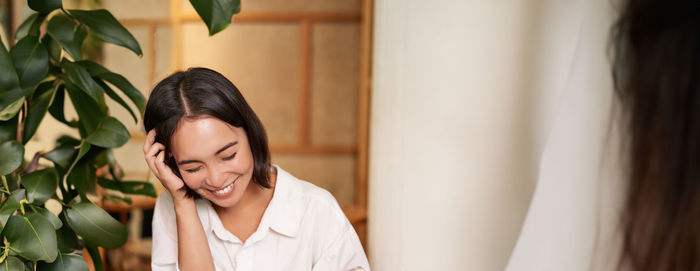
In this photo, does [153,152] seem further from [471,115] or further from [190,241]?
[471,115]

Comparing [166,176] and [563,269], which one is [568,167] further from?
[166,176]

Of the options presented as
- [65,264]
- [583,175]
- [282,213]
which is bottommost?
[65,264]

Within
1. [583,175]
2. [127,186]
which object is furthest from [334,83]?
[583,175]

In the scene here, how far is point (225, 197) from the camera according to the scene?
3.21 feet

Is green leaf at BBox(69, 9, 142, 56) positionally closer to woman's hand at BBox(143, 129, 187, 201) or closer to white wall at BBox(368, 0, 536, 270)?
woman's hand at BBox(143, 129, 187, 201)

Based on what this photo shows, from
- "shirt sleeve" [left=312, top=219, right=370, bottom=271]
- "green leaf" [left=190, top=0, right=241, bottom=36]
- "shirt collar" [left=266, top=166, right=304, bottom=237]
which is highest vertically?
"green leaf" [left=190, top=0, right=241, bottom=36]

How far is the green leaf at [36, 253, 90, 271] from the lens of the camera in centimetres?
105

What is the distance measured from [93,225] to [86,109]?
9.7 inches

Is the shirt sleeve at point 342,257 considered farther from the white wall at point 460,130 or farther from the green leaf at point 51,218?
the green leaf at point 51,218

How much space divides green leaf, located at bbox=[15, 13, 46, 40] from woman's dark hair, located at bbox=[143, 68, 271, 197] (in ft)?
1.22

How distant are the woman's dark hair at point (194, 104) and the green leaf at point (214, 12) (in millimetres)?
86

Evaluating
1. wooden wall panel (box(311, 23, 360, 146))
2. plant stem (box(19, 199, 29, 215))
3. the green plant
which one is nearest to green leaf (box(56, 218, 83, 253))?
the green plant

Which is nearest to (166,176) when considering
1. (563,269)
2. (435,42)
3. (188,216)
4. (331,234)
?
(188,216)

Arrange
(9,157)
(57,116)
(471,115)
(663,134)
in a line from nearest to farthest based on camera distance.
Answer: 1. (663,134)
2. (471,115)
3. (9,157)
4. (57,116)
